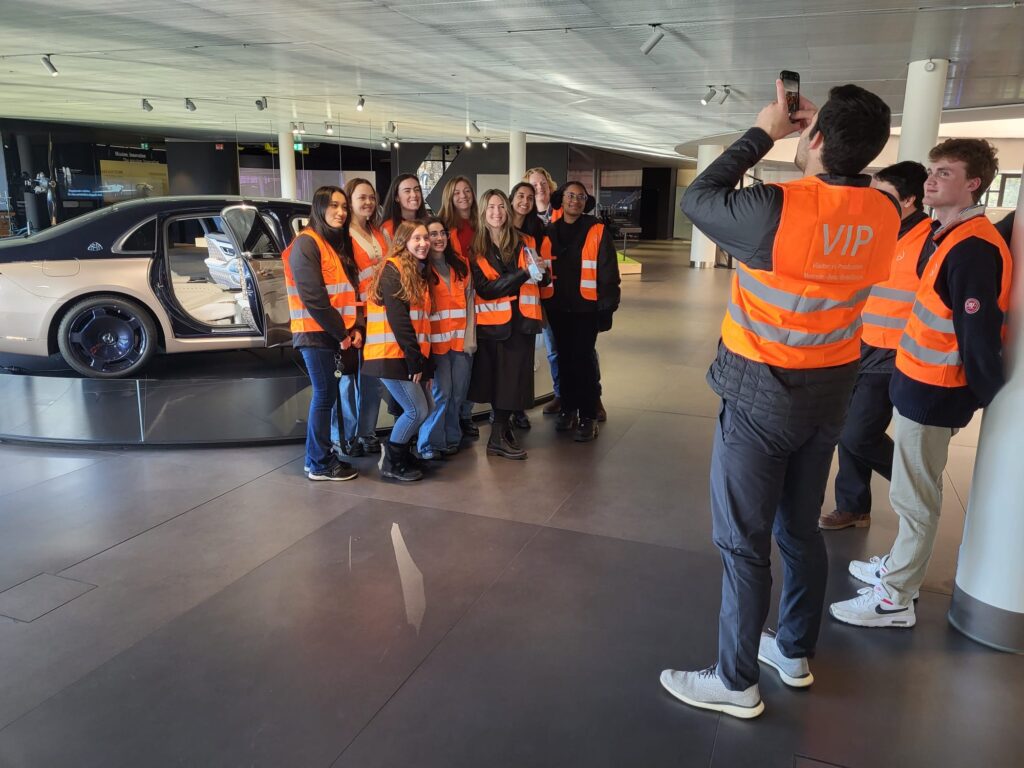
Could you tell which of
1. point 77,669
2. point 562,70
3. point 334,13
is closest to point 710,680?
point 77,669

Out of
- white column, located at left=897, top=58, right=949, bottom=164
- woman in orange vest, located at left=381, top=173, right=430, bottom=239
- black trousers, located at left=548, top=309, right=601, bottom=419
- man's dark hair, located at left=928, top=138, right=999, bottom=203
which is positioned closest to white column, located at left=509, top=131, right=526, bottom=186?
white column, located at left=897, top=58, right=949, bottom=164

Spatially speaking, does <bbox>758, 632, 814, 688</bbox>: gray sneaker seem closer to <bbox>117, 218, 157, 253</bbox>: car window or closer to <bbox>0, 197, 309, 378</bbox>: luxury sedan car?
<bbox>0, 197, 309, 378</bbox>: luxury sedan car

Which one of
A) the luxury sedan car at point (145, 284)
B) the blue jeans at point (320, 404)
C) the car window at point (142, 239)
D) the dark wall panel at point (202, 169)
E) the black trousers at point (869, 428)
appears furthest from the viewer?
the dark wall panel at point (202, 169)

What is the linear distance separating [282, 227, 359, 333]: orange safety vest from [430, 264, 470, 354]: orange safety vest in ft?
1.66

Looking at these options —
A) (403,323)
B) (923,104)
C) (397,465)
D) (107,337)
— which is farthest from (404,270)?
(923,104)

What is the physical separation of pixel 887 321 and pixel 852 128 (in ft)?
4.96

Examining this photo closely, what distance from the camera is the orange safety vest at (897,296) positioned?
2.99 metres

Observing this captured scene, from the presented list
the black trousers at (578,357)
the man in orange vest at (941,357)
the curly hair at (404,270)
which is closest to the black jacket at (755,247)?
the man in orange vest at (941,357)

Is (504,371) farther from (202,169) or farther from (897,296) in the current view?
(202,169)

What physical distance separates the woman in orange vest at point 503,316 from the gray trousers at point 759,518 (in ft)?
7.71

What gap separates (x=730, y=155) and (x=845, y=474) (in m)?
2.23

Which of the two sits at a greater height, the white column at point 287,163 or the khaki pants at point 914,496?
the white column at point 287,163

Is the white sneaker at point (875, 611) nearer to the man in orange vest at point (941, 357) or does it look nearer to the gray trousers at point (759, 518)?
the man in orange vest at point (941, 357)

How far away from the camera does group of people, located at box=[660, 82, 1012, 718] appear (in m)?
1.86
